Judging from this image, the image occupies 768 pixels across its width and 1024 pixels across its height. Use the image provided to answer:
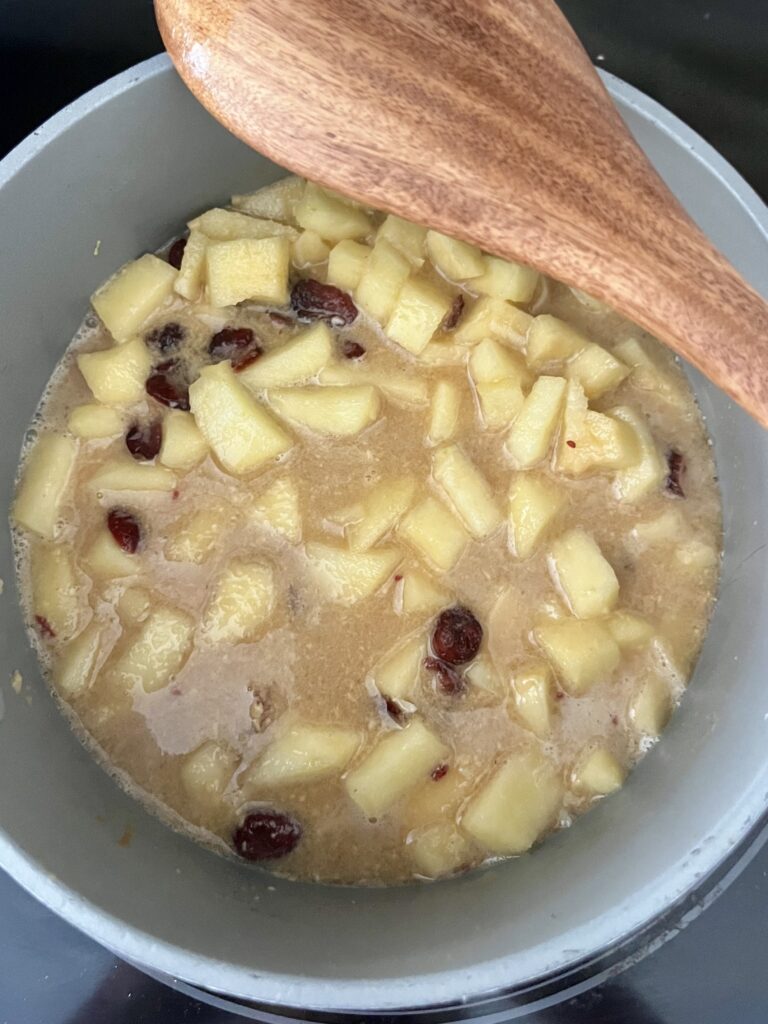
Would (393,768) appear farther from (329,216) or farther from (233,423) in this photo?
(329,216)

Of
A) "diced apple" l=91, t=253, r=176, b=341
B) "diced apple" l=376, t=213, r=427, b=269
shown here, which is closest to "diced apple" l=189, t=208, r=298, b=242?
"diced apple" l=91, t=253, r=176, b=341

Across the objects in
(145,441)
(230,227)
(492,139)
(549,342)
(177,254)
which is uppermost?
(492,139)

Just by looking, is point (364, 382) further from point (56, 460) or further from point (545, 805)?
point (545, 805)

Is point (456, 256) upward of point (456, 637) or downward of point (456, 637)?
upward

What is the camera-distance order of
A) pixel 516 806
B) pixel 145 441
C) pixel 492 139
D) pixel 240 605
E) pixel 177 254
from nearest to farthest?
pixel 492 139 → pixel 516 806 → pixel 240 605 → pixel 145 441 → pixel 177 254

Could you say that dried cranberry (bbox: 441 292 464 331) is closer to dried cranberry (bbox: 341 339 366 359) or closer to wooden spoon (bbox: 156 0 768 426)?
dried cranberry (bbox: 341 339 366 359)

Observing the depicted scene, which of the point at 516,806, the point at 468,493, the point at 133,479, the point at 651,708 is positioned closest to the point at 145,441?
the point at 133,479
